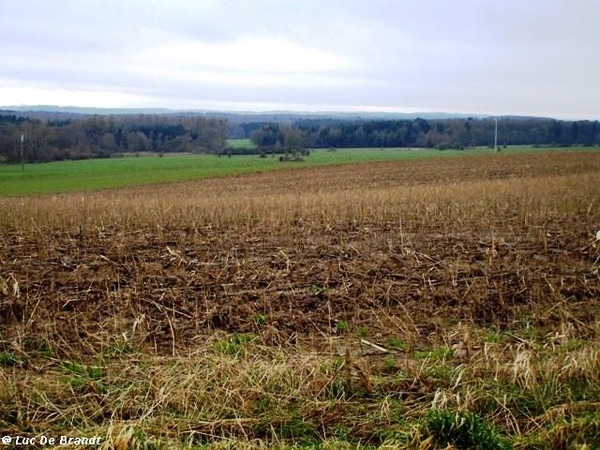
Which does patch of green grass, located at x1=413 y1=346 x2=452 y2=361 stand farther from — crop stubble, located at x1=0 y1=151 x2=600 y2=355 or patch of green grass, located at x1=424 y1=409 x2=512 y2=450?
patch of green grass, located at x1=424 y1=409 x2=512 y2=450

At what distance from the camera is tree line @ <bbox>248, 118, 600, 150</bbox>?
3526 inches

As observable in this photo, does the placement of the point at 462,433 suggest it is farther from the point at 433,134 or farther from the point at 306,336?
the point at 433,134

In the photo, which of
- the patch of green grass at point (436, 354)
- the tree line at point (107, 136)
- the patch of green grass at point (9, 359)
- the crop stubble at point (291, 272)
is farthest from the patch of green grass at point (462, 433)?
the tree line at point (107, 136)

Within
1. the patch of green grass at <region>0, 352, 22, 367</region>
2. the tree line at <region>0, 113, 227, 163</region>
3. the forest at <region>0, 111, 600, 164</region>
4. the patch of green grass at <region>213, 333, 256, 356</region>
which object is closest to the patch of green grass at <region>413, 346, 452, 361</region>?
the patch of green grass at <region>213, 333, 256, 356</region>

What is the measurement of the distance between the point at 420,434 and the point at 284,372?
1425 mm

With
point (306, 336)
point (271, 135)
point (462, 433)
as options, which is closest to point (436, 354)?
point (306, 336)

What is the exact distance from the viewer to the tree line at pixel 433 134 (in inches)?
3526

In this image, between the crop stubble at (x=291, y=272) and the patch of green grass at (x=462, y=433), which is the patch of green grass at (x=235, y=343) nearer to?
the crop stubble at (x=291, y=272)

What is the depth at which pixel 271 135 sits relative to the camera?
93.5 m

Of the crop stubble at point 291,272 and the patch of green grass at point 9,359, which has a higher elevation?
the crop stubble at point 291,272

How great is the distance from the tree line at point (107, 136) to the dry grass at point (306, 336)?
71051 millimetres

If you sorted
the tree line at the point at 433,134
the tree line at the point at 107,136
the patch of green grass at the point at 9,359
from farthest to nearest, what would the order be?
the tree line at the point at 433,134 → the tree line at the point at 107,136 → the patch of green grass at the point at 9,359

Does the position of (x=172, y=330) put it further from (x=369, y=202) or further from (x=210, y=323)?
(x=369, y=202)

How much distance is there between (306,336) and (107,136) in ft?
324
